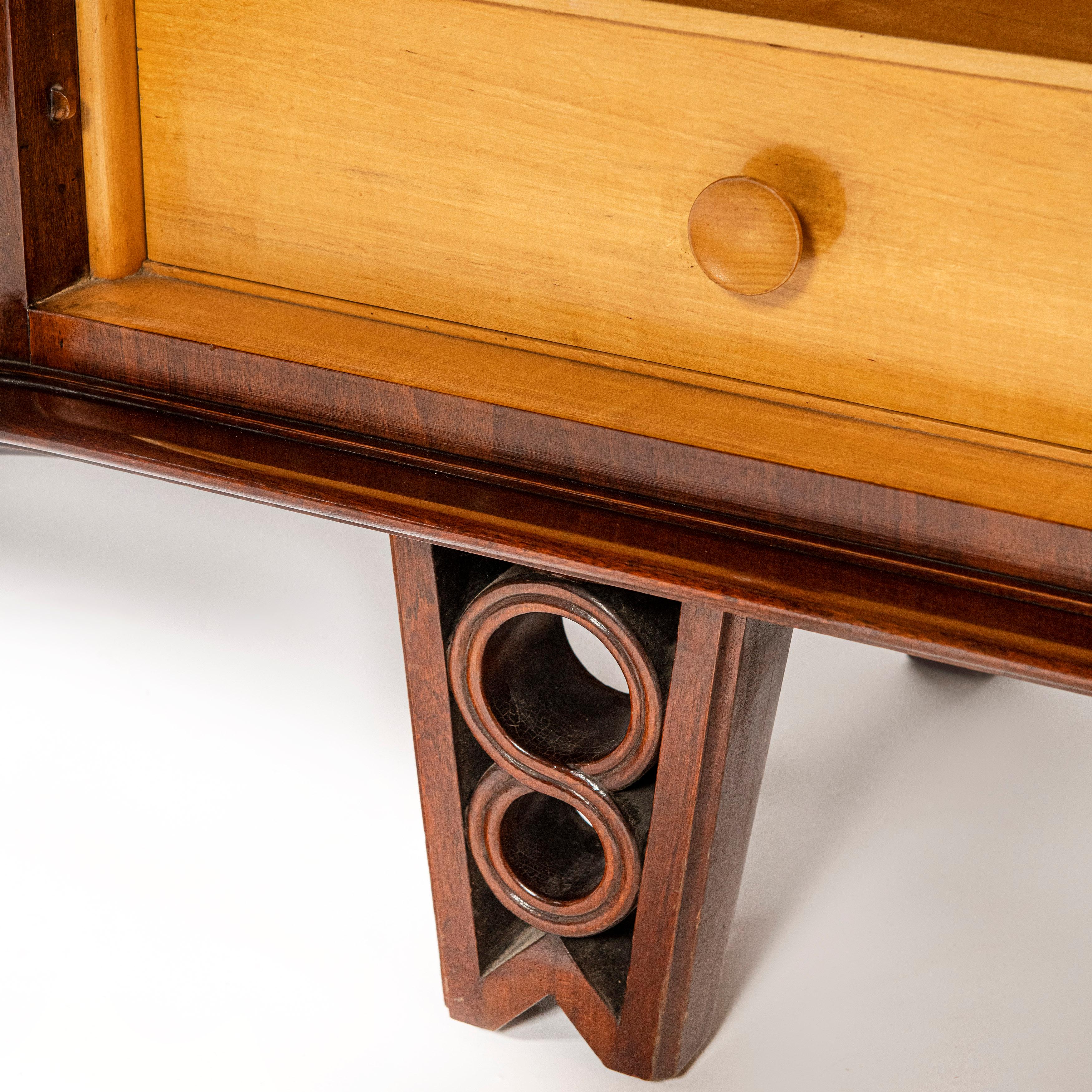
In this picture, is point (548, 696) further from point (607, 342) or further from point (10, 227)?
point (10, 227)

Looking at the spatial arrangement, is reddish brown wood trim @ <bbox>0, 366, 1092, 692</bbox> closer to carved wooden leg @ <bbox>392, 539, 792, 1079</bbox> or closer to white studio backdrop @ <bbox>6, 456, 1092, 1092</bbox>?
carved wooden leg @ <bbox>392, 539, 792, 1079</bbox>

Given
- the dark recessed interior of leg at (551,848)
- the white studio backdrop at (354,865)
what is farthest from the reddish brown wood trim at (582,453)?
the white studio backdrop at (354,865)

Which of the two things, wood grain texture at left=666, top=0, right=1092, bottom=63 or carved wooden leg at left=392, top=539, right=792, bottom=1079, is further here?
carved wooden leg at left=392, top=539, right=792, bottom=1079

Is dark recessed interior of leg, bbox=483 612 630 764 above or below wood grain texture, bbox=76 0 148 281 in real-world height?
below

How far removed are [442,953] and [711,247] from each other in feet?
1.50

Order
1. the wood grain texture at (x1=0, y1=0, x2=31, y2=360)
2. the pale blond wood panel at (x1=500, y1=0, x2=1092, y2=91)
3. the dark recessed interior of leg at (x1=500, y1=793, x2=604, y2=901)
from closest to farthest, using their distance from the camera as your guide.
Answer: the pale blond wood panel at (x1=500, y1=0, x2=1092, y2=91), the wood grain texture at (x1=0, y1=0, x2=31, y2=360), the dark recessed interior of leg at (x1=500, y1=793, x2=604, y2=901)

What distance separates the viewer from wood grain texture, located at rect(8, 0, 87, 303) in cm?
66

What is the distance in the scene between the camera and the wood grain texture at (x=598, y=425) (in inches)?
22.6

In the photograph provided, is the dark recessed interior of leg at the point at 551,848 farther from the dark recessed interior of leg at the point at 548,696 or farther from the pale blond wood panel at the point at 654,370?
the pale blond wood panel at the point at 654,370

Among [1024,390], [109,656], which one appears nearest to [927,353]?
[1024,390]

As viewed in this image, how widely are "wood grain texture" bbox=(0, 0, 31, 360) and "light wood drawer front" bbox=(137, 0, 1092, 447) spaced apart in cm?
7

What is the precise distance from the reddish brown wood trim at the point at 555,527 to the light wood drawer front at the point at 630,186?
76mm

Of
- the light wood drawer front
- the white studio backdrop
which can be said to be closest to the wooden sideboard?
the light wood drawer front

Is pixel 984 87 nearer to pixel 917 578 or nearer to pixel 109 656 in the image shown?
pixel 917 578
